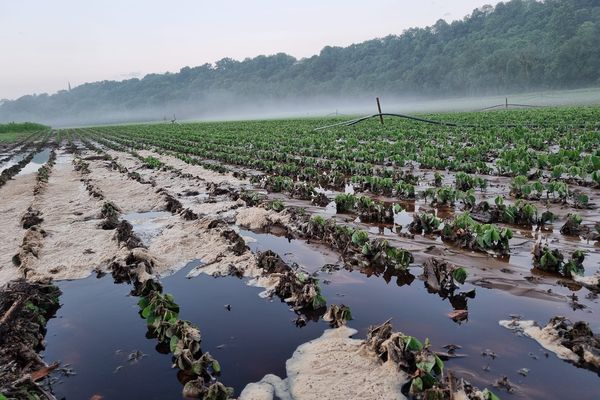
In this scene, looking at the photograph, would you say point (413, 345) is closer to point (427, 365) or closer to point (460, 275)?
point (427, 365)

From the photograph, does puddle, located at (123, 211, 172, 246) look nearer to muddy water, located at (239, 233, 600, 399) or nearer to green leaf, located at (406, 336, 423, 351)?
muddy water, located at (239, 233, 600, 399)

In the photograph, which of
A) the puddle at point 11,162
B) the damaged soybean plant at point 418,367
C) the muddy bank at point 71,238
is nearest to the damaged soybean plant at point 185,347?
the damaged soybean plant at point 418,367

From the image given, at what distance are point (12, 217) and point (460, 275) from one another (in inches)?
367

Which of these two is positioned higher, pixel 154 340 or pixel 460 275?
pixel 460 275

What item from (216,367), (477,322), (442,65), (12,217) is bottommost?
(477,322)

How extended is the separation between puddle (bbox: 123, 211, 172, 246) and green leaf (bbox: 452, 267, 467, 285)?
4674 millimetres

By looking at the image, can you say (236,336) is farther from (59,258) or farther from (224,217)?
(224,217)

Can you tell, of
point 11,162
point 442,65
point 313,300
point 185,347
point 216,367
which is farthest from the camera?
point 442,65

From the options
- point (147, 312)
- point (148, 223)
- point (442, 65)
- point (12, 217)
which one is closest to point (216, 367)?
point (147, 312)

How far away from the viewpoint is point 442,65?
87438mm

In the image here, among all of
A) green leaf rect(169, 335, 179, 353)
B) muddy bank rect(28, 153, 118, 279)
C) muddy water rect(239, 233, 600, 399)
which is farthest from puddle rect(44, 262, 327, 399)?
muddy water rect(239, 233, 600, 399)

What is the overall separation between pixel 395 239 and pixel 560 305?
2605 millimetres

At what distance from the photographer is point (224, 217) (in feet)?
29.6

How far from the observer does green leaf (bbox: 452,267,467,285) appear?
4.95 meters
